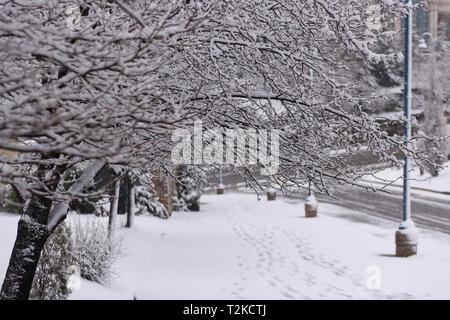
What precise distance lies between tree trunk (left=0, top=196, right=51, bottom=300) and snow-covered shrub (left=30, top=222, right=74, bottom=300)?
6.53 feet

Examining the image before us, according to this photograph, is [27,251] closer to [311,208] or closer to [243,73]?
[243,73]

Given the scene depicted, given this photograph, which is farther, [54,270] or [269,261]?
[269,261]

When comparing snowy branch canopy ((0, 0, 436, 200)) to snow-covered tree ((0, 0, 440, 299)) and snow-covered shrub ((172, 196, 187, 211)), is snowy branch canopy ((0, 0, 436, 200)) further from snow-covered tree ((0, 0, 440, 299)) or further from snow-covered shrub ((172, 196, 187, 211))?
snow-covered shrub ((172, 196, 187, 211))

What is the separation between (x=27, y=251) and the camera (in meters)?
5.98

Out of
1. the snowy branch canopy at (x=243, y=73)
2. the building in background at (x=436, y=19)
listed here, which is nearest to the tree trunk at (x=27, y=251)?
the snowy branch canopy at (x=243, y=73)

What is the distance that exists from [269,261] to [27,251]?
24.0 feet

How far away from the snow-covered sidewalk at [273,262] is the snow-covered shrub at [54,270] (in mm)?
288

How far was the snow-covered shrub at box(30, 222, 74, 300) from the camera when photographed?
796 centimetres

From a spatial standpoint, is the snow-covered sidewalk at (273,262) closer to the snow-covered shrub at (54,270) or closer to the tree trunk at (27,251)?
the snow-covered shrub at (54,270)

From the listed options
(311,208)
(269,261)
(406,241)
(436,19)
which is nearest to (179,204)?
(311,208)

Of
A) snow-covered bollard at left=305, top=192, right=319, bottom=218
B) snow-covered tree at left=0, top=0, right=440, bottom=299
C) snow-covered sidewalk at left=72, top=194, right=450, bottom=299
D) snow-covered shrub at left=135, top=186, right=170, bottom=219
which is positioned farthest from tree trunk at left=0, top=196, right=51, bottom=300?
snow-covered bollard at left=305, top=192, right=319, bottom=218

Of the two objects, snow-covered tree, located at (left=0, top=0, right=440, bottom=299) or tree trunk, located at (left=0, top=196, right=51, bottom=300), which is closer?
snow-covered tree, located at (left=0, top=0, right=440, bottom=299)
